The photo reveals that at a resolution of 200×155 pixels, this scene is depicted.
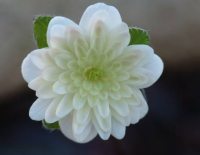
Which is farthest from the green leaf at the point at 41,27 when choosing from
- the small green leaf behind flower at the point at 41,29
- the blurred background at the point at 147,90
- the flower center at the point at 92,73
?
the blurred background at the point at 147,90

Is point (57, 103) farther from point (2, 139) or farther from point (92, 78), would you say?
point (2, 139)

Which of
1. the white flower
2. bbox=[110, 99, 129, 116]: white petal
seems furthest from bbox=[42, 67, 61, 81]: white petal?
bbox=[110, 99, 129, 116]: white petal

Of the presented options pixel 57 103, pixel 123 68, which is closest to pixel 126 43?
pixel 123 68

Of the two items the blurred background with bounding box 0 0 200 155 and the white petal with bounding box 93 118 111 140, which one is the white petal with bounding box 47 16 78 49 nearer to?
the white petal with bounding box 93 118 111 140

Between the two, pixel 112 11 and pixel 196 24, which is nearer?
pixel 112 11

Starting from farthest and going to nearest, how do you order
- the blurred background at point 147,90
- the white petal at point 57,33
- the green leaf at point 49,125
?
the blurred background at point 147,90, the green leaf at point 49,125, the white petal at point 57,33

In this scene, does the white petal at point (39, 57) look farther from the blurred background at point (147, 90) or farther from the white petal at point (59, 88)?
the blurred background at point (147, 90)

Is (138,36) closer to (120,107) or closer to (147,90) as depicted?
(120,107)

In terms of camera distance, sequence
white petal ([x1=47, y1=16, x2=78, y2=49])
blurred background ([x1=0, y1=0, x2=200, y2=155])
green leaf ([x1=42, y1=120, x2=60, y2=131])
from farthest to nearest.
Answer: blurred background ([x1=0, y1=0, x2=200, y2=155]) → green leaf ([x1=42, y1=120, x2=60, y2=131]) → white petal ([x1=47, y1=16, x2=78, y2=49])
